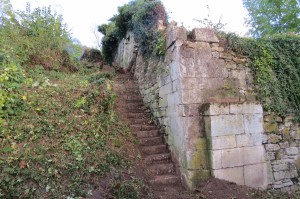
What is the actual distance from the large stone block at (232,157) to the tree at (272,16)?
8.41 meters

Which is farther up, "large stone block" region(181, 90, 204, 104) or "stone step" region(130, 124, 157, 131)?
"large stone block" region(181, 90, 204, 104)

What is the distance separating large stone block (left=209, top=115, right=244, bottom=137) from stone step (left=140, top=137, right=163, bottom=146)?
165cm

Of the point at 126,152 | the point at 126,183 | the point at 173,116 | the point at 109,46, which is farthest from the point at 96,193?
the point at 109,46

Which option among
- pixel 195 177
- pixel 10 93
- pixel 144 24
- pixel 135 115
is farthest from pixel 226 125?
pixel 10 93

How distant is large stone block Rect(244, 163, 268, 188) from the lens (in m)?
4.00

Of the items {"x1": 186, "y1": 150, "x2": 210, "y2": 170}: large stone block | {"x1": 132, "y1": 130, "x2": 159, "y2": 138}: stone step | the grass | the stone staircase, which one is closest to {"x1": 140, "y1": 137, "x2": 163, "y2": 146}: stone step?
the stone staircase

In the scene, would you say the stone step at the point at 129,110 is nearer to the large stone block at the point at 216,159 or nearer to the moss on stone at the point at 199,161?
the moss on stone at the point at 199,161

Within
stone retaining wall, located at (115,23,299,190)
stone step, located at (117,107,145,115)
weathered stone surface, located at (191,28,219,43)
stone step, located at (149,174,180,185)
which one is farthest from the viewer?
stone step, located at (117,107,145,115)

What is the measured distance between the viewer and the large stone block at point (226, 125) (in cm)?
386

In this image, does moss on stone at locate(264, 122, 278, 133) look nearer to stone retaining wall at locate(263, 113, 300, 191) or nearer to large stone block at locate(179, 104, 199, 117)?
stone retaining wall at locate(263, 113, 300, 191)

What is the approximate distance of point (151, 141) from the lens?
5234 millimetres

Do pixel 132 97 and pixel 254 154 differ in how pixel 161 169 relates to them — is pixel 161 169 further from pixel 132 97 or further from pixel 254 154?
pixel 132 97

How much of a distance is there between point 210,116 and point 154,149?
5.66 feet

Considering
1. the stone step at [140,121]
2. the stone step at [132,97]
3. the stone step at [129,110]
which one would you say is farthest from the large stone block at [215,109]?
the stone step at [132,97]
